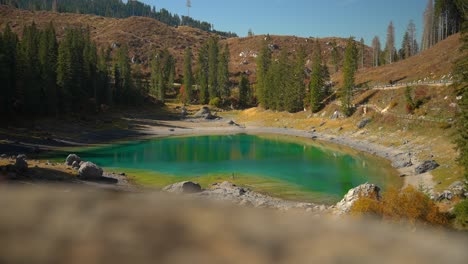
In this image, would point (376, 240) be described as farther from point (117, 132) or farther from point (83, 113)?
point (83, 113)

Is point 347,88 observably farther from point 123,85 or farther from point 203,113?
point 123,85

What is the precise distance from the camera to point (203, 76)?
450ft

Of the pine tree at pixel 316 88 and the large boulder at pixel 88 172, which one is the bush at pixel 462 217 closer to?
the large boulder at pixel 88 172

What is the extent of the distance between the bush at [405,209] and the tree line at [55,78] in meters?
67.1

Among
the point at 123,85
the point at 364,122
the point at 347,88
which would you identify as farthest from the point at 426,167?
the point at 123,85

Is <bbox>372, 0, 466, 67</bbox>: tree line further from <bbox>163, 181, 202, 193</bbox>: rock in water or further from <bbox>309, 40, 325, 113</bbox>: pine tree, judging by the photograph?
<bbox>163, 181, 202, 193</bbox>: rock in water

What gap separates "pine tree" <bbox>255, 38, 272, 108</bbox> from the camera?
119688 mm

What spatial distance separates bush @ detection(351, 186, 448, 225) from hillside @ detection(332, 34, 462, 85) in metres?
62.0

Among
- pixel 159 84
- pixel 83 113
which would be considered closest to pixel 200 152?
pixel 83 113

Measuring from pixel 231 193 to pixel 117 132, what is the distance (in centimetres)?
5801

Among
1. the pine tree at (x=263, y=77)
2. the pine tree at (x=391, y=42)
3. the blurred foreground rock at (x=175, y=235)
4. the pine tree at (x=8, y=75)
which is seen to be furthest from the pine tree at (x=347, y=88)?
the blurred foreground rock at (x=175, y=235)

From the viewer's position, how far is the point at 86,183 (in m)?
A: 35.3

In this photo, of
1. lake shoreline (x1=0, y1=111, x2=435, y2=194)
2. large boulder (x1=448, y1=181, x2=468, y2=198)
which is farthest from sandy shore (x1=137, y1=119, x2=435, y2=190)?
large boulder (x1=448, y1=181, x2=468, y2=198)

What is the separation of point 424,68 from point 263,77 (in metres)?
52.2
